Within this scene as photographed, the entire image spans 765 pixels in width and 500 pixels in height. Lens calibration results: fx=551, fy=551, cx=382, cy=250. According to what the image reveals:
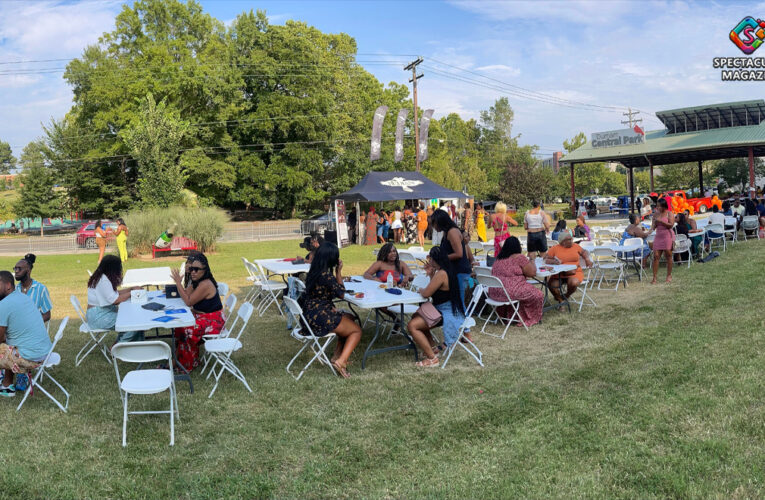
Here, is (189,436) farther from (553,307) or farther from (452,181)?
(452,181)

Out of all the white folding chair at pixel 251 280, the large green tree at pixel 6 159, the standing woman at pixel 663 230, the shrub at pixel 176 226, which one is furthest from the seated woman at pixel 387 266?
the large green tree at pixel 6 159

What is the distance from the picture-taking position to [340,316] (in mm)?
5277

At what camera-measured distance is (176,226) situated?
55.7 ft

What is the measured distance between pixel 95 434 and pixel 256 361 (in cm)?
196

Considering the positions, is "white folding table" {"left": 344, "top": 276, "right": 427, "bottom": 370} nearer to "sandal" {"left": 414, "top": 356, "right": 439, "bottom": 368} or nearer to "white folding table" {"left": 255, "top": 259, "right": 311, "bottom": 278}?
"sandal" {"left": 414, "top": 356, "right": 439, "bottom": 368}

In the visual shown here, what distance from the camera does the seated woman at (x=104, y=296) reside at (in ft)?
18.1

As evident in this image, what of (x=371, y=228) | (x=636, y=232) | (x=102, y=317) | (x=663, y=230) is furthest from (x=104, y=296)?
(x=371, y=228)

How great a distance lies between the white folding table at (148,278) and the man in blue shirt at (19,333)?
203 cm

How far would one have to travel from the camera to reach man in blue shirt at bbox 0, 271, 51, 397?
4.41 m

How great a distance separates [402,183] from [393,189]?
667mm

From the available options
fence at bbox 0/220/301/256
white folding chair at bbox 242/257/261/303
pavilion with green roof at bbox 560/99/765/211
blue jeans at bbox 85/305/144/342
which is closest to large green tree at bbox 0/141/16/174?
fence at bbox 0/220/301/256

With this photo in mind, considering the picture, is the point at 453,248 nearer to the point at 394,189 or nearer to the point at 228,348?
the point at 228,348

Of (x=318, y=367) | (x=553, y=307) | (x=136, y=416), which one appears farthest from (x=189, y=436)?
(x=553, y=307)

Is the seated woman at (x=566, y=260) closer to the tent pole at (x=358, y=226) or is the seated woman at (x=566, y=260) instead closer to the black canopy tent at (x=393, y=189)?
the black canopy tent at (x=393, y=189)
